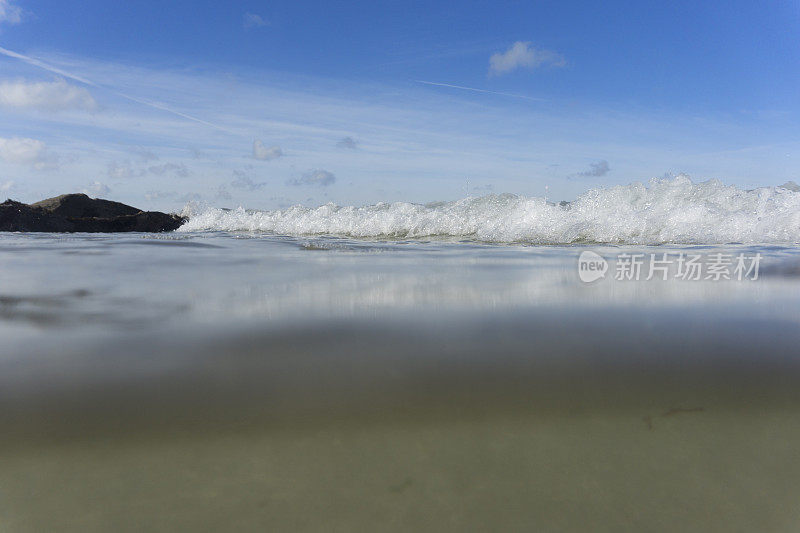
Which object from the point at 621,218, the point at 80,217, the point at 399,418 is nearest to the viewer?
the point at 399,418

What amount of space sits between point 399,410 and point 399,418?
0.05m

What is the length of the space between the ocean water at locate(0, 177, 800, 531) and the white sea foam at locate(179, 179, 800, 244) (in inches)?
262

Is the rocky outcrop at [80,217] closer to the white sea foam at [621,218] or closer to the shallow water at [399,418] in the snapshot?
the white sea foam at [621,218]

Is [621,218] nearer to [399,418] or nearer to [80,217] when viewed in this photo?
[399,418]

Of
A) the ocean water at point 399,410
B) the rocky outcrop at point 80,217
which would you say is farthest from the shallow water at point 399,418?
the rocky outcrop at point 80,217

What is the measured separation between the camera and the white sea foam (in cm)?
902

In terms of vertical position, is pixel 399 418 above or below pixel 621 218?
below

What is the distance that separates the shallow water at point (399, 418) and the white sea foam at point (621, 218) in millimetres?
7103

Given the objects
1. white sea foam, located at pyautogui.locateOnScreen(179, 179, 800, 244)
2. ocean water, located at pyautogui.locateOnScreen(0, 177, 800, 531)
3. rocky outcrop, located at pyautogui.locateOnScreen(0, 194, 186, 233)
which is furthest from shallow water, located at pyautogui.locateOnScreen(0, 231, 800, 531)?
rocky outcrop, located at pyautogui.locateOnScreen(0, 194, 186, 233)

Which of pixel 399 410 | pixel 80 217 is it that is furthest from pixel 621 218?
pixel 80 217

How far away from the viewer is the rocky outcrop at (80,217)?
643 inches

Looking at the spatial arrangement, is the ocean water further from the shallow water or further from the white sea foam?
the white sea foam

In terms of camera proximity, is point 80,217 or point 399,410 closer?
point 399,410

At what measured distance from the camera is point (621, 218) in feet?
30.6
